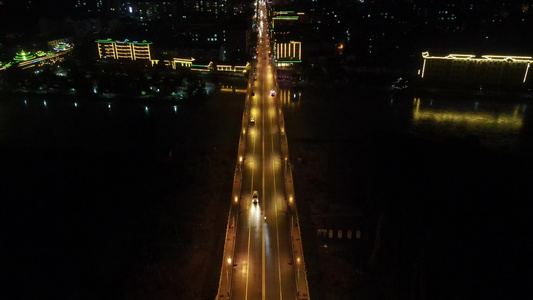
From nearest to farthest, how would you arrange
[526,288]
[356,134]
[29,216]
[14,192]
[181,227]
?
1. [526,288]
2. [181,227]
3. [29,216]
4. [14,192]
5. [356,134]

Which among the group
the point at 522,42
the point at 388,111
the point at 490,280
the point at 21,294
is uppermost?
the point at 522,42

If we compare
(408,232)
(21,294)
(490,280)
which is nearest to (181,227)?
(21,294)

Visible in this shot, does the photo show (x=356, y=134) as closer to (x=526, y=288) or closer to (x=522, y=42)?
(x=526, y=288)

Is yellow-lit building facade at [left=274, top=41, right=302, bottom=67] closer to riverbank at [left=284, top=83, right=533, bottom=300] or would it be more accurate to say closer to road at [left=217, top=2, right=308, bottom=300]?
road at [left=217, top=2, right=308, bottom=300]

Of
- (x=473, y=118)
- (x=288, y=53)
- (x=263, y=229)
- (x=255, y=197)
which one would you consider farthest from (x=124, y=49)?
(x=473, y=118)

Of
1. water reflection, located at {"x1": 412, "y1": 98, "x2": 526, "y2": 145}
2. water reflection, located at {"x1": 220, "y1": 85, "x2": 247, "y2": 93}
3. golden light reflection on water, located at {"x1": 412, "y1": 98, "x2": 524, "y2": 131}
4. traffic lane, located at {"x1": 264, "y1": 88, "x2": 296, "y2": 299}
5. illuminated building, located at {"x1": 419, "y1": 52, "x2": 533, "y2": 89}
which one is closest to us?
traffic lane, located at {"x1": 264, "y1": 88, "x2": 296, "y2": 299}

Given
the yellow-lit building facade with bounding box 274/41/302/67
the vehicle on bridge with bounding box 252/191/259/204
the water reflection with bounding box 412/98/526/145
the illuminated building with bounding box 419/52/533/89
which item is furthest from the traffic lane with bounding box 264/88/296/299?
the illuminated building with bounding box 419/52/533/89

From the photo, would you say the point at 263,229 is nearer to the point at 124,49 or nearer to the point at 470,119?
the point at 470,119
